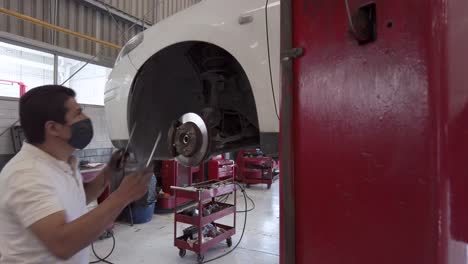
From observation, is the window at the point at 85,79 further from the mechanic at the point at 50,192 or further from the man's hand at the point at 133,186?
the man's hand at the point at 133,186

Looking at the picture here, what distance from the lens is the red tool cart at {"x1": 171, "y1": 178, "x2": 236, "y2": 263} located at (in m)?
2.72

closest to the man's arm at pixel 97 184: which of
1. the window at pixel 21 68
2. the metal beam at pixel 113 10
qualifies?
the window at pixel 21 68

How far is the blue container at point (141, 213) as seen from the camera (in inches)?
146

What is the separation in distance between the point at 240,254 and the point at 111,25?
4016 mm

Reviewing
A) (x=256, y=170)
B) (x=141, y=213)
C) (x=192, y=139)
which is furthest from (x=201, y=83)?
(x=256, y=170)

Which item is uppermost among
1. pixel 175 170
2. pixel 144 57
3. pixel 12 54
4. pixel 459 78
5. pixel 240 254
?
pixel 12 54

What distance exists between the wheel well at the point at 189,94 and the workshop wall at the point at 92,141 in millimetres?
1789

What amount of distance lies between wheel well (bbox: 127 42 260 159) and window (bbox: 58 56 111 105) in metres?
2.94

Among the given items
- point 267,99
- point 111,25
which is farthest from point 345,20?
point 111,25

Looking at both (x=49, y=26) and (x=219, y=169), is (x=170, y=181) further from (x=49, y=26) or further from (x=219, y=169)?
(x=49, y=26)

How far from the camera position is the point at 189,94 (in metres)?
1.98

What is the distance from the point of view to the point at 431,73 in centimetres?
53

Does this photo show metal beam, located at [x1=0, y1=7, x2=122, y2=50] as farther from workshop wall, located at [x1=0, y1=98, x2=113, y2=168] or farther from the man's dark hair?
the man's dark hair

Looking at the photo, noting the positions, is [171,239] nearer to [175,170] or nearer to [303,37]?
[175,170]
